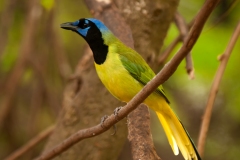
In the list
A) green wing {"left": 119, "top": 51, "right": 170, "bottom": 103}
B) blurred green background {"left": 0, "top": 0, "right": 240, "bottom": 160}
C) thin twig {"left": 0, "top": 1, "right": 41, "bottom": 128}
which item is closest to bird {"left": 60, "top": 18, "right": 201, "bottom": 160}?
green wing {"left": 119, "top": 51, "right": 170, "bottom": 103}

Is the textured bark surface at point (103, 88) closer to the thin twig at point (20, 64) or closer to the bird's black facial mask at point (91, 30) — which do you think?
the bird's black facial mask at point (91, 30)

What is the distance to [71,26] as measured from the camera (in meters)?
2.06

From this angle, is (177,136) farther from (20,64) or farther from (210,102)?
(20,64)

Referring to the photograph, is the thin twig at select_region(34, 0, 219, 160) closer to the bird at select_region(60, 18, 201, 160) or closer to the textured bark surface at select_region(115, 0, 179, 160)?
the bird at select_region(60, 18, 201, 160)

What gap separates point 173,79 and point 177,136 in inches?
55.5

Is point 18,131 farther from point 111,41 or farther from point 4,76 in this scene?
point 111,41

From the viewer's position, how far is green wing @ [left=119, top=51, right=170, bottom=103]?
1910 mm

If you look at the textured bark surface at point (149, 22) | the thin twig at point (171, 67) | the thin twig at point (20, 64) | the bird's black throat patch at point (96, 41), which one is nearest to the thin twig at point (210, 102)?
the textured bark surface at point (149, 22)

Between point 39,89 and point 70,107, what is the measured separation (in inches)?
39.2

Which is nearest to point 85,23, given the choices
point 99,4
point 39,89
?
point 99,4

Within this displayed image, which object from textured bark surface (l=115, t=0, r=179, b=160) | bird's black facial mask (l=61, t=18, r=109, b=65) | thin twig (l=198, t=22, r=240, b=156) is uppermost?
bird's black facial mask (l=61, t=18, r=109, b=65)

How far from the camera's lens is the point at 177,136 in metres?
1.86

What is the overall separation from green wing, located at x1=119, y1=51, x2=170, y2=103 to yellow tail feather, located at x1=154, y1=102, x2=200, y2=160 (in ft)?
0.20

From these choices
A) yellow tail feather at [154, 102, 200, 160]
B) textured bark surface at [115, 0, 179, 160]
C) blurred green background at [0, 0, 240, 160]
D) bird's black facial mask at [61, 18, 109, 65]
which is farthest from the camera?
blurred green background at [0, 0, 240, 160]
